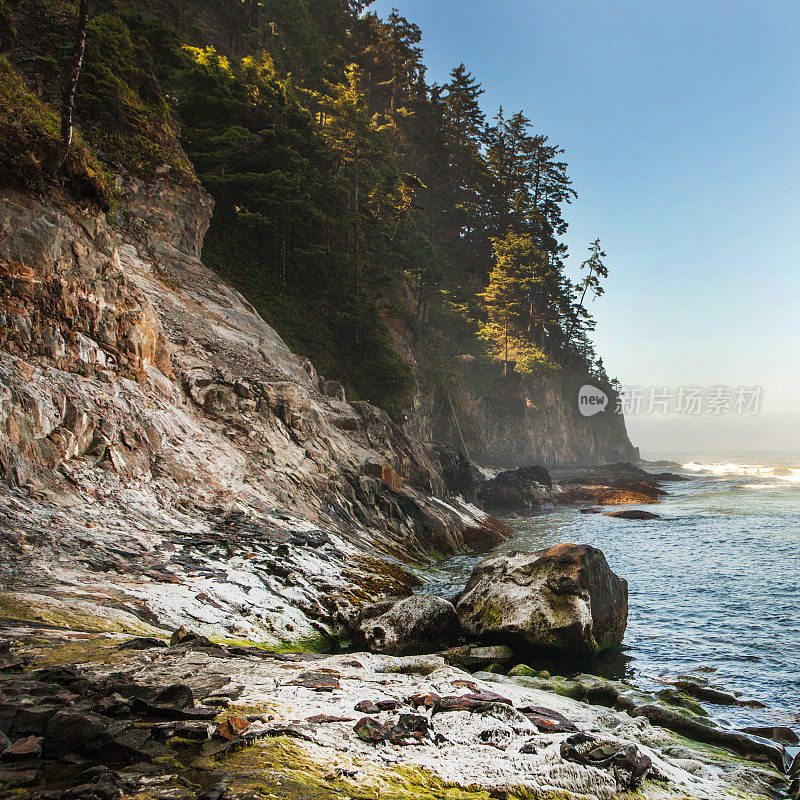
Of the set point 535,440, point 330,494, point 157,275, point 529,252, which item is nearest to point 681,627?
point 330,494

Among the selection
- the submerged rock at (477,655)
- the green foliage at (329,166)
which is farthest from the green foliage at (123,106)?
the submerged rock at (477,655)

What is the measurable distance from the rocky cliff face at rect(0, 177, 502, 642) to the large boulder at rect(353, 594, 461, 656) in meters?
0.67

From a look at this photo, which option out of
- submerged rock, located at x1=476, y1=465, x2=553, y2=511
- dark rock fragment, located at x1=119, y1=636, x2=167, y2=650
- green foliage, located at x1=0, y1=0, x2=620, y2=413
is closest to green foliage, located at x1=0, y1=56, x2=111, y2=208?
green foliage, located at x1=0, y1=0, x2=620, y2=413

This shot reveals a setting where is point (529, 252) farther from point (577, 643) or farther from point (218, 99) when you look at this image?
point (577, 643)

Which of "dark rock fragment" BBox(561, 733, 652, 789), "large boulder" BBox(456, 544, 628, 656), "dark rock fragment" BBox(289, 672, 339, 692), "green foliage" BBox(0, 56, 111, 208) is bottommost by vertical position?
"large boulder" BBox(456, 544, 628, 656)

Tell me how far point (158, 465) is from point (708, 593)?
1260 cm

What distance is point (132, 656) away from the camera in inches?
179

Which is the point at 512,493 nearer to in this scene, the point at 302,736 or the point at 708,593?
the point at 708,593

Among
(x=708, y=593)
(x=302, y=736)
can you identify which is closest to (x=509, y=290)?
(x=708, y=593)

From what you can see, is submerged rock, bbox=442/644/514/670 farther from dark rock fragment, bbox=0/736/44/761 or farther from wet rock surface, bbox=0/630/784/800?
dark rock fragment, bbox=0/736/44/761

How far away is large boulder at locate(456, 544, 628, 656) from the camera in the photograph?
802 cm

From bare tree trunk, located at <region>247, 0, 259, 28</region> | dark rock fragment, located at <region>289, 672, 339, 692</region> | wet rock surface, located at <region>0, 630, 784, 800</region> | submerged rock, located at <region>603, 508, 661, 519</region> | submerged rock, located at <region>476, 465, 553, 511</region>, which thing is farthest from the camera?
bare tree trunk, located at <region>247, 0, 259, 28</region>

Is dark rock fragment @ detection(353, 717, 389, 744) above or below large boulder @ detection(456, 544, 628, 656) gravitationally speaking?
above

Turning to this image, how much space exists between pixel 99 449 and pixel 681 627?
11553 millimetres
